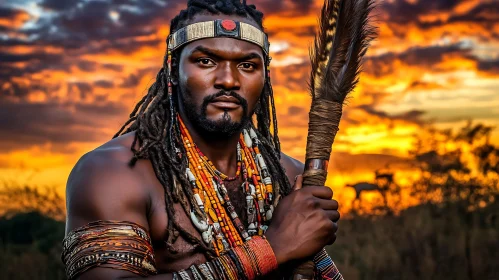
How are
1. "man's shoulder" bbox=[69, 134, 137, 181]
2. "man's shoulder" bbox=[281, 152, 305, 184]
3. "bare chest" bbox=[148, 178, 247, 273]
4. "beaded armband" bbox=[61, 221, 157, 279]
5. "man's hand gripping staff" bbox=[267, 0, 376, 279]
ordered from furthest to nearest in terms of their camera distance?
"man's shoulder" bbox=[281, 152, 305, 184]
"man's hand gripping staff" bbox=[267, 0, 376, 279]
"bare chest" bbox=[148, 178, 247, 273]
"man's shoulder" bbox=[69, 134, 137, 181]
"beaded armband" bbox=[61, 221, 157, 279]

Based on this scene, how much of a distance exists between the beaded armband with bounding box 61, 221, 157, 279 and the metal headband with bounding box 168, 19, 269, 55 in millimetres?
1307

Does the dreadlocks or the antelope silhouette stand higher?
the antelope silhouette

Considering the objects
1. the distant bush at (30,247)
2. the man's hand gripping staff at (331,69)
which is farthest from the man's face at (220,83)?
the distant bush at (30,247)

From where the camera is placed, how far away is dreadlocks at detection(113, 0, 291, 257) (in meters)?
4.23

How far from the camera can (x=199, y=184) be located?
446 centimetres

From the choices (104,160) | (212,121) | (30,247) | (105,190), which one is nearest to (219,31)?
(212,121)

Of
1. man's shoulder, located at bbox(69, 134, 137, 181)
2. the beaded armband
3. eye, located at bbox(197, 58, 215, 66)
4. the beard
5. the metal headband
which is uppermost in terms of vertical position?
the metal headband

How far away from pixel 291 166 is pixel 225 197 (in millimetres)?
927

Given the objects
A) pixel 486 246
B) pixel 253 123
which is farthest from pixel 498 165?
pixel 253 123

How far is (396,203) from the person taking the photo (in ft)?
34.6

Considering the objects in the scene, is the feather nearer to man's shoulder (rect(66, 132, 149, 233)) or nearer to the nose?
the nose

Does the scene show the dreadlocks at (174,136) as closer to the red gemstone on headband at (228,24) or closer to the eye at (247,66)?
the red gemstone on headband at (228,24)

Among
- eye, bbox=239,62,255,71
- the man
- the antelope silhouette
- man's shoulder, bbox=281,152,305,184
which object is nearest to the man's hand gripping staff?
the man

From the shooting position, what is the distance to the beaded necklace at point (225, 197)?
170 inches
